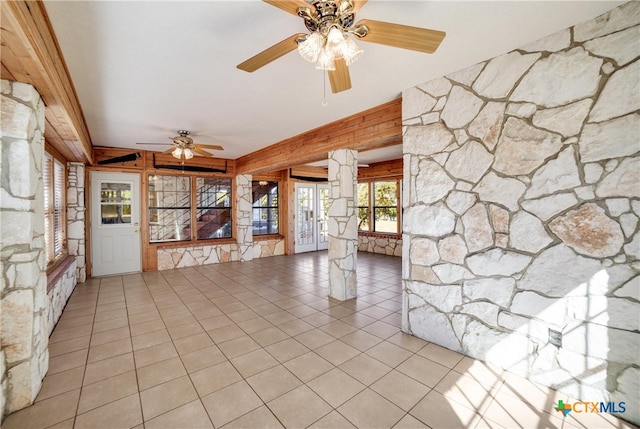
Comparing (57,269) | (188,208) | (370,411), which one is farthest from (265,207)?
(370,411)

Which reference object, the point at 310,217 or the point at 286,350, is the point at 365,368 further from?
the point at 310,217

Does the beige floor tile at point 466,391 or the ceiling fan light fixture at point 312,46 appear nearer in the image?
the ceiling fan light fixture at point 312,46

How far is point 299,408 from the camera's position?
187 cm

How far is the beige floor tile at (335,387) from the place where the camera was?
1.96 meters

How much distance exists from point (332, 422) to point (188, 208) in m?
5.92

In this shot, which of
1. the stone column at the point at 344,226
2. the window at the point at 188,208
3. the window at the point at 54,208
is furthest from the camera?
the window at the point at 188,208

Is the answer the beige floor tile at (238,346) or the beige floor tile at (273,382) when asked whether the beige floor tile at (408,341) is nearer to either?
the beige floor tile at (273,382)

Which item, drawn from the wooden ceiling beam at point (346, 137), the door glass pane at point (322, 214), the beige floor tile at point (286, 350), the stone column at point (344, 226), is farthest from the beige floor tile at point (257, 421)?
the door glass pane at point (322, 214)

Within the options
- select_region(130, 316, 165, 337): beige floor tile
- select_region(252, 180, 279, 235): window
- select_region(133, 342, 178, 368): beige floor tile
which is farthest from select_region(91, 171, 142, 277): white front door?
select_region(133, 342, 178, 368): beige floor tile

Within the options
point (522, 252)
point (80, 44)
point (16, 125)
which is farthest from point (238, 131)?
point (522, 252)

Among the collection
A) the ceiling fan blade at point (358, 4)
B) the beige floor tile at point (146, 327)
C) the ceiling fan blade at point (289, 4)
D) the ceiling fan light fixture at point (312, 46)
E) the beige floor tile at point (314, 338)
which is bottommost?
the beige floor tile at point (314, 338)

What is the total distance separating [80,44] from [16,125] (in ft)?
2.41

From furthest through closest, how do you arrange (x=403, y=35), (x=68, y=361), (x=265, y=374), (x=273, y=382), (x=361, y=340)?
(x=361, y=340) < (x=68, y=361) < (x=265, y=374) < (x=273, y=382) < (x=403, y=35)

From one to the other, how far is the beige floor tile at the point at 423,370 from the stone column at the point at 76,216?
5.80 metres
